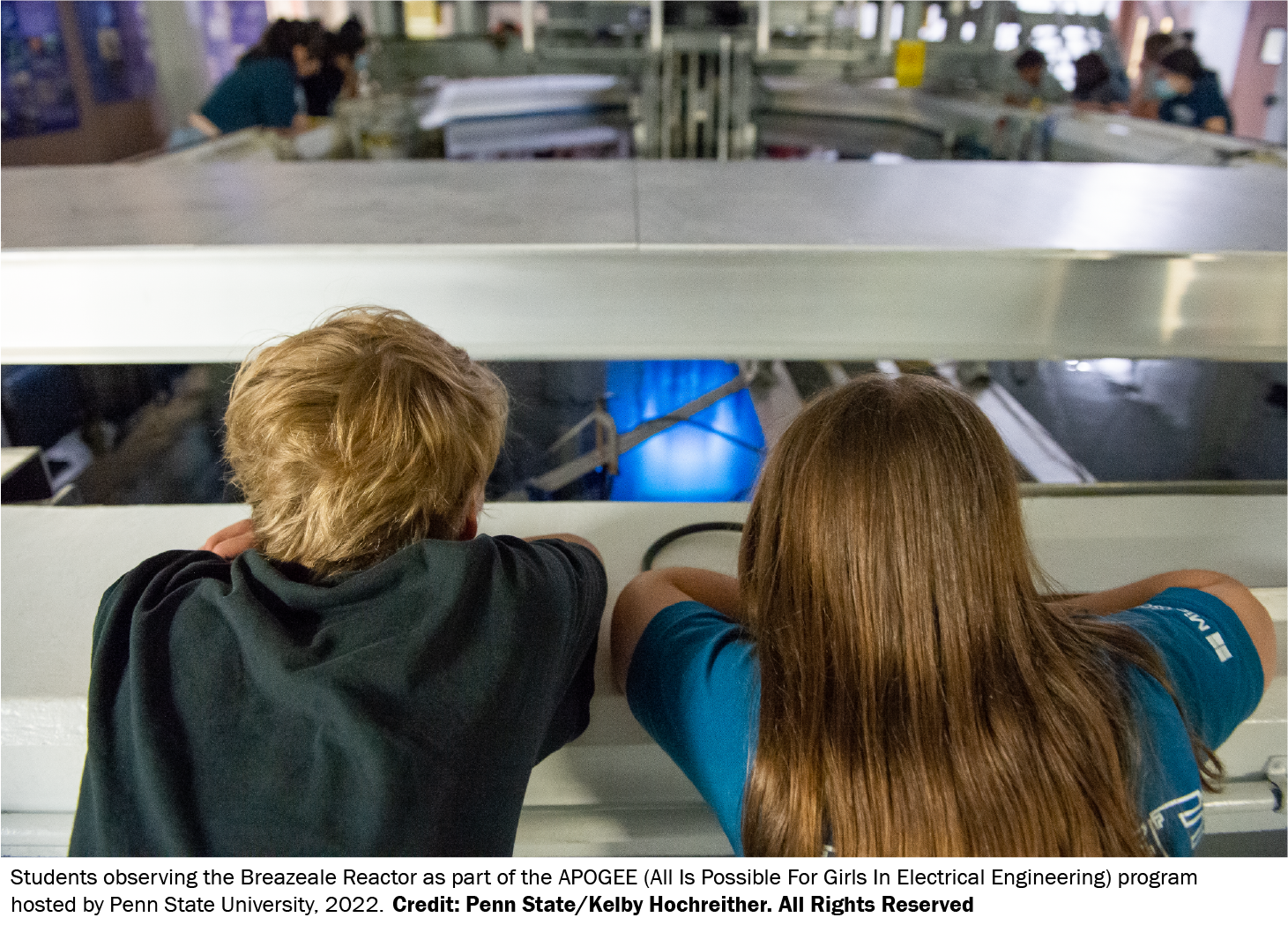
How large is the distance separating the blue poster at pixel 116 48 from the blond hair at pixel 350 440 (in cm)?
488

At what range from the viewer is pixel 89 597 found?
0.77 meters

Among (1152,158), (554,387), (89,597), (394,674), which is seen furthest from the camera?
(1152,158)

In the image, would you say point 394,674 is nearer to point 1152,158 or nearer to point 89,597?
point 89,597

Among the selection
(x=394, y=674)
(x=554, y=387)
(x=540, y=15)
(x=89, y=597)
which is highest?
(x=540, y=15)

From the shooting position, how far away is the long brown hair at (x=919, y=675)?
1.62 feet

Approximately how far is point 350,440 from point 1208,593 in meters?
0.68

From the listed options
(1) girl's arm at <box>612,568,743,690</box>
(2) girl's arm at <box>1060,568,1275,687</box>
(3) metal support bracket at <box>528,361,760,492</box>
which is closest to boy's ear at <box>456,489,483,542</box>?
(1) girl's arm at <box>612,568,743,690</box>

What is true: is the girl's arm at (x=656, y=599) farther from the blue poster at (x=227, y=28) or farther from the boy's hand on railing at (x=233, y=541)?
the blue poster at (x=227, y=28)

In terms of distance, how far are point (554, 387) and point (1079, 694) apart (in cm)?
144

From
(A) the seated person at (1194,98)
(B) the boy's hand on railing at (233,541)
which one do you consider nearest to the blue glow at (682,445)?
(B) the boy's hand on railing at (233,541)

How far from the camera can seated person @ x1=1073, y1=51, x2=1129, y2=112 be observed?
332cm

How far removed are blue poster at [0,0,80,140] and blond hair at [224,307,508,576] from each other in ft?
13.6

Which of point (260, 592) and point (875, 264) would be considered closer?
point (260, 592)

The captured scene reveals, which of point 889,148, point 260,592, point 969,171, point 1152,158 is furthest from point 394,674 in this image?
point 889,148
